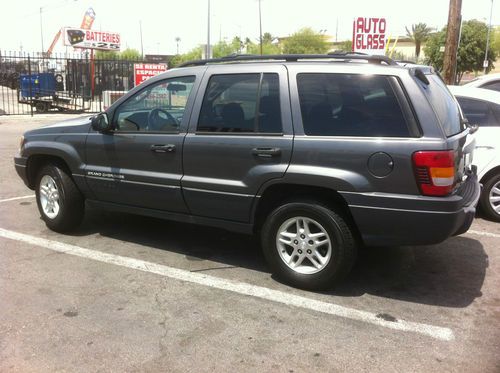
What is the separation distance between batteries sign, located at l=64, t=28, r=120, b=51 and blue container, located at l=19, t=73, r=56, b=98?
2.92 metres

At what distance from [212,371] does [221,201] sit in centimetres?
164

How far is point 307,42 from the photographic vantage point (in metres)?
77.6

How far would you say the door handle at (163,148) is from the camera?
4.54 metres

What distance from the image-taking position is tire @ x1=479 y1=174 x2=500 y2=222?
20.2 ft

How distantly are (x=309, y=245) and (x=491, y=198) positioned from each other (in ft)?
10.7

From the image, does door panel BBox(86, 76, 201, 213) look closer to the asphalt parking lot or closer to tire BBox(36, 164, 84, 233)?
tire BBox(36, 164, 84, 233)

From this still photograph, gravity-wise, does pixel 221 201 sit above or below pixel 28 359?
above

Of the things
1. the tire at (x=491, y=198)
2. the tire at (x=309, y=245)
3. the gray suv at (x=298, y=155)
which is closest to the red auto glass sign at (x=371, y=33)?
the tire at (x=491, y=198)

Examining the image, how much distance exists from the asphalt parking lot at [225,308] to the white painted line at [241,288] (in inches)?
0.6

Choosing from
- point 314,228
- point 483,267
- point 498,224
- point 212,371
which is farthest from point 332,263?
point 498,224

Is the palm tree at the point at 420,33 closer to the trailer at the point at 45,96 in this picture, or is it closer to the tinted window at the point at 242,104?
the trailer at the point at 45,96

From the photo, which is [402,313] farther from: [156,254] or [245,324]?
[156,254]

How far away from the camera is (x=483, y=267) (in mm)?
4727

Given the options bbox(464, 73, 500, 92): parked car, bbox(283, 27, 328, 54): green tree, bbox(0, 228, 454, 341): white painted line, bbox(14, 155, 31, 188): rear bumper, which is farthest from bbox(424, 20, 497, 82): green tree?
bbox(0, 228, 454, 341): white painted line
